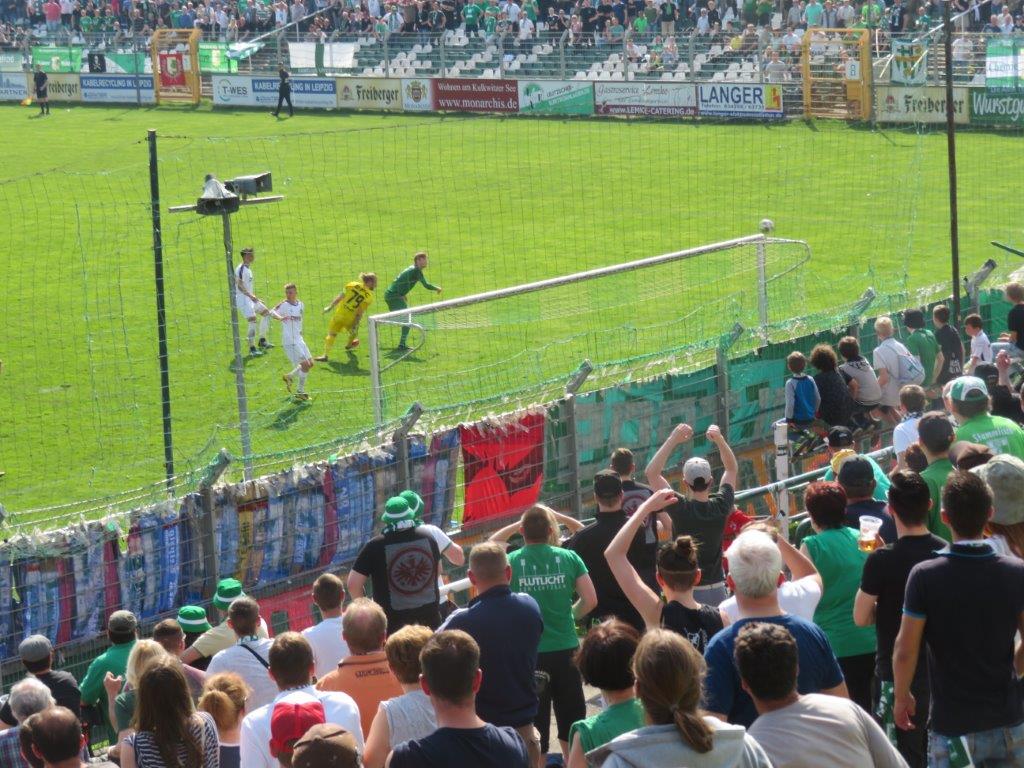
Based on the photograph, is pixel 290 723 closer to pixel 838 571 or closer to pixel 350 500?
pixel 838 571

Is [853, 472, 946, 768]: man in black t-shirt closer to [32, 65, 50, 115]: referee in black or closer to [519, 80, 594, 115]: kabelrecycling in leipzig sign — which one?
[519, 80, 594, 115]: kabelrecycling in leipzig sign

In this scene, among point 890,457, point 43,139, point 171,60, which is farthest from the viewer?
point 171,60

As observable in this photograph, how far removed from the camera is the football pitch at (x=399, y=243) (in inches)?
674

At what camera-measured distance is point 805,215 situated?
2609 centimetres

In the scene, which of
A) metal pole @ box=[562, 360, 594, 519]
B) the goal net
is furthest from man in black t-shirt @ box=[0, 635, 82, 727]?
the goal net

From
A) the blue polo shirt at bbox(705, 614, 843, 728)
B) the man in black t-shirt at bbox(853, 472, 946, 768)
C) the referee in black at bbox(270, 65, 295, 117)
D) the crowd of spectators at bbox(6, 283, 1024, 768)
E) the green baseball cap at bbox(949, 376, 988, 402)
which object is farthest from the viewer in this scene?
the referee in black at bbox(270, 65, 295, 117)

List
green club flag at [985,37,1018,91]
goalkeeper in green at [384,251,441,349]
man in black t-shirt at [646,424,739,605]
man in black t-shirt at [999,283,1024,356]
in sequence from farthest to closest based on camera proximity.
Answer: green club flag at [985,37,1018,91] → goalkeeper in green at [384,251,441,349] → man in black t-shirt at [999,283,1024,356] → man in black t-shirt at [646,424,739,605]

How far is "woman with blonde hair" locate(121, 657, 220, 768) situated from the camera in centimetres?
527

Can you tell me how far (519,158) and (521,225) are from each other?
642 cm

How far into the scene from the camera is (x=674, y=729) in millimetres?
4352

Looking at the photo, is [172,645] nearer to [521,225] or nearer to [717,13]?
[521,225]

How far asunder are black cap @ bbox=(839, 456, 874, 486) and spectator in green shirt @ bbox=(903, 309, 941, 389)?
24.4ft

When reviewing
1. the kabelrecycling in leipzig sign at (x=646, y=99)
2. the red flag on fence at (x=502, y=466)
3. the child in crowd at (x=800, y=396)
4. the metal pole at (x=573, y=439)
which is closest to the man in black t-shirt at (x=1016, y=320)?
the child in crowd at (x=800, y=396)

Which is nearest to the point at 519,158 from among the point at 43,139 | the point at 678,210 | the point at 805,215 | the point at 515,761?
the point at 678,210
